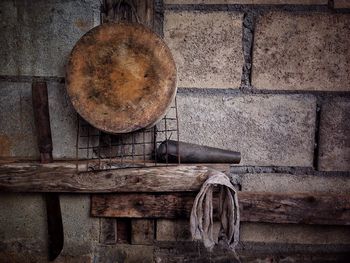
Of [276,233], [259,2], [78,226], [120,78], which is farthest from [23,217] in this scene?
[259,2]

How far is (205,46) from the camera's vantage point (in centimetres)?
151

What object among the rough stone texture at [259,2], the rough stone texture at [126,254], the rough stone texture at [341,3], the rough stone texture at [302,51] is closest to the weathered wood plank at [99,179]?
the rough stone texture at [126,254]

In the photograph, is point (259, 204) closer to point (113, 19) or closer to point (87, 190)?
point (87, 190)

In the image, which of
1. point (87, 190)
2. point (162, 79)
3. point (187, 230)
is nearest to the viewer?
point (162, 79)

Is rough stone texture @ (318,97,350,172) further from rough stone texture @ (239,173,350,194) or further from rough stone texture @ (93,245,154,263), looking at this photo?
rough stone texture @ (93,245,154,263)

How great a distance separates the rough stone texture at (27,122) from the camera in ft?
5.04

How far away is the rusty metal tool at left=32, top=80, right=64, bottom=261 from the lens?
4.86 feet

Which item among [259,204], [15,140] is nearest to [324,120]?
[259,204]

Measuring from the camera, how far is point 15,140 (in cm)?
156

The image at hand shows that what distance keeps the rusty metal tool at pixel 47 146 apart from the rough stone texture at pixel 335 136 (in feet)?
4.27

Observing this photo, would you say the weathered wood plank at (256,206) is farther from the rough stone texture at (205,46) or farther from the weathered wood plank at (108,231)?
the rough stone texture at (205,46)

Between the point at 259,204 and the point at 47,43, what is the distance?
4.12ft

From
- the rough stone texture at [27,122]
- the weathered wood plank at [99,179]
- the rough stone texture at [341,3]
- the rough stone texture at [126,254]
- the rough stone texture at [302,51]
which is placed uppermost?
the rough stone texture at [341,3]

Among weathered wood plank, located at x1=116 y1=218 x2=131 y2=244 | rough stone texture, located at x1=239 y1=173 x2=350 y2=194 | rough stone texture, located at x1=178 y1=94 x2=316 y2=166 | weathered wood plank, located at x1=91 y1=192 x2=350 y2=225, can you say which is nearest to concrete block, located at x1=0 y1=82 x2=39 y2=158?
weathered wood plank, located at x1=91 y1=192 x2=350 y2=225
